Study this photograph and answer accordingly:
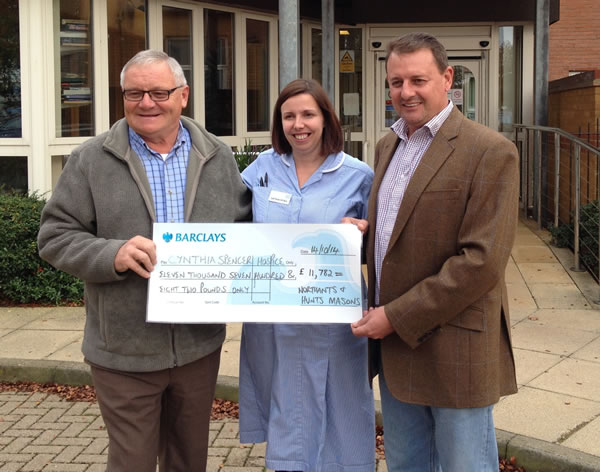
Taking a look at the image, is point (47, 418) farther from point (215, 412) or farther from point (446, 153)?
point (446, 153)

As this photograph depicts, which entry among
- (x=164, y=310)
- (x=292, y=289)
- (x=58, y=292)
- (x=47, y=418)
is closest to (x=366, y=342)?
(x=292, y=289)

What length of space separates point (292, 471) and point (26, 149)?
5919 mm

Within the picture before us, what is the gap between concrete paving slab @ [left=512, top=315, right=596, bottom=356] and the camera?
19.8ft

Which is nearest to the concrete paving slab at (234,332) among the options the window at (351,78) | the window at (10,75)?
the window at (10,75)

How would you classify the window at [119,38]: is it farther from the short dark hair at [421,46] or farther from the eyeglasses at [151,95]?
the short dark hair at [421,46]

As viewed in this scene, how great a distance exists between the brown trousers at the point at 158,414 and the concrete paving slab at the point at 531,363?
8.70 ft

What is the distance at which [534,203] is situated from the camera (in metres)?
10.8

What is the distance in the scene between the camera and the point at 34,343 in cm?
650

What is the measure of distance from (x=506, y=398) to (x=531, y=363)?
2.54 feet

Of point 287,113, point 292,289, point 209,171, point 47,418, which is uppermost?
point 287,113

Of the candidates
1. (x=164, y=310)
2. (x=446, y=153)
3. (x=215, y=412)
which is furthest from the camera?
(x=215, y=412)

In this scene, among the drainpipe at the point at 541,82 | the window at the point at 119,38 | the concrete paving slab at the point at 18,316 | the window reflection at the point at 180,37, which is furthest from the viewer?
the drainpipe at the point at 541,82

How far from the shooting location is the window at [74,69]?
8.55 m

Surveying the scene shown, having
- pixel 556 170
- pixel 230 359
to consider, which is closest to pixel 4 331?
pixel 230 359
